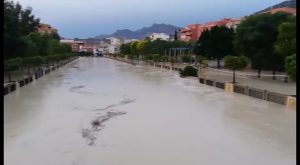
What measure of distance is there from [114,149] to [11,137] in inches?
42.3

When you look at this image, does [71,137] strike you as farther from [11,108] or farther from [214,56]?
[214,56]

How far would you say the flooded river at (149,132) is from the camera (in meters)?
3.56

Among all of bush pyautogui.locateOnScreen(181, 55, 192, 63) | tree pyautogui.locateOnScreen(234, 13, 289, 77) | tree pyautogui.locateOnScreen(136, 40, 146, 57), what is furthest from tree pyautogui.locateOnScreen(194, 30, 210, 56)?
tree pyautogui.locateOnScreen(136, 40, 146, 57)

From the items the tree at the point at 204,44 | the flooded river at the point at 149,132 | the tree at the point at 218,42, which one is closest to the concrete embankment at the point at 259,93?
the flooded river at the point at 149,132

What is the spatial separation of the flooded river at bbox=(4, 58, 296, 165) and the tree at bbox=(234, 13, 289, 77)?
3155 millimetres

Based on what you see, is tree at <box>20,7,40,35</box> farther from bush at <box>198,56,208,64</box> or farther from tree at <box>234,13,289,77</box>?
tree at <box>234,13,289,77</box>

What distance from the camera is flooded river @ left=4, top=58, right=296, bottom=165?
3.56 metres

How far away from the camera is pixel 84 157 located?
139 inches

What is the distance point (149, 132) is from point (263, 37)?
6.84m

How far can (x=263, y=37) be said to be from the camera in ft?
35.3

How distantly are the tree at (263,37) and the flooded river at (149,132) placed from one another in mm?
3155

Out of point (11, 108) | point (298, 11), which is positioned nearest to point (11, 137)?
point (11, 108)

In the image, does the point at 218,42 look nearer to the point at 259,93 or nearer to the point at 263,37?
the point at 263,37

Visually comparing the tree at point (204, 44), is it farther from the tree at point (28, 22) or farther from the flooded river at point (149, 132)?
the flooded river at point (149, 132)
